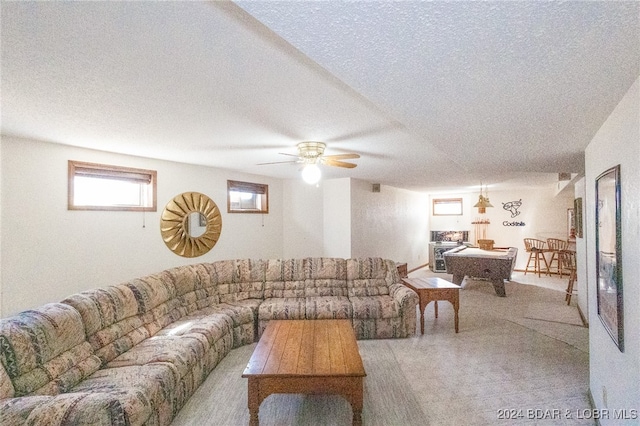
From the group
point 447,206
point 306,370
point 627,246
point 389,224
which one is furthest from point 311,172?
point 447,206

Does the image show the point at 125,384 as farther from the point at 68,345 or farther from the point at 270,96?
the point at 270,96

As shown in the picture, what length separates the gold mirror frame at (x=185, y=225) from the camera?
3.96 meters

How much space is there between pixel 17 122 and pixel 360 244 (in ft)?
15.8

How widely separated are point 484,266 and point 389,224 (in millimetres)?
2091

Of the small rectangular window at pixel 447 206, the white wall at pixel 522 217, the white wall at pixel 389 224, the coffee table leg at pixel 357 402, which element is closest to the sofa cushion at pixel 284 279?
the white wall at pixel 389 224

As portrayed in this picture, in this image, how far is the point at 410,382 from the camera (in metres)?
2.75

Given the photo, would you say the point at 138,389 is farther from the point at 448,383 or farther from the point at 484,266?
the point at 484,266

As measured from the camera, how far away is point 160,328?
299cm

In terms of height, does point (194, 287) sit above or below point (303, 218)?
below

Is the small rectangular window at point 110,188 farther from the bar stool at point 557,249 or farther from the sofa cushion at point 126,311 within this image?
the bar stool at point 557,249

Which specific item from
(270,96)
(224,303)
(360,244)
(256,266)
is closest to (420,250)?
(360,244)

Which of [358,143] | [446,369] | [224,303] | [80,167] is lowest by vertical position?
[446,369]

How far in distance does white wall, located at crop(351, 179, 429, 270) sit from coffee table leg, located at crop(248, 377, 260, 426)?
3.54m

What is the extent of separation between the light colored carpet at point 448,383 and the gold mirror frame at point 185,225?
1604 mm
